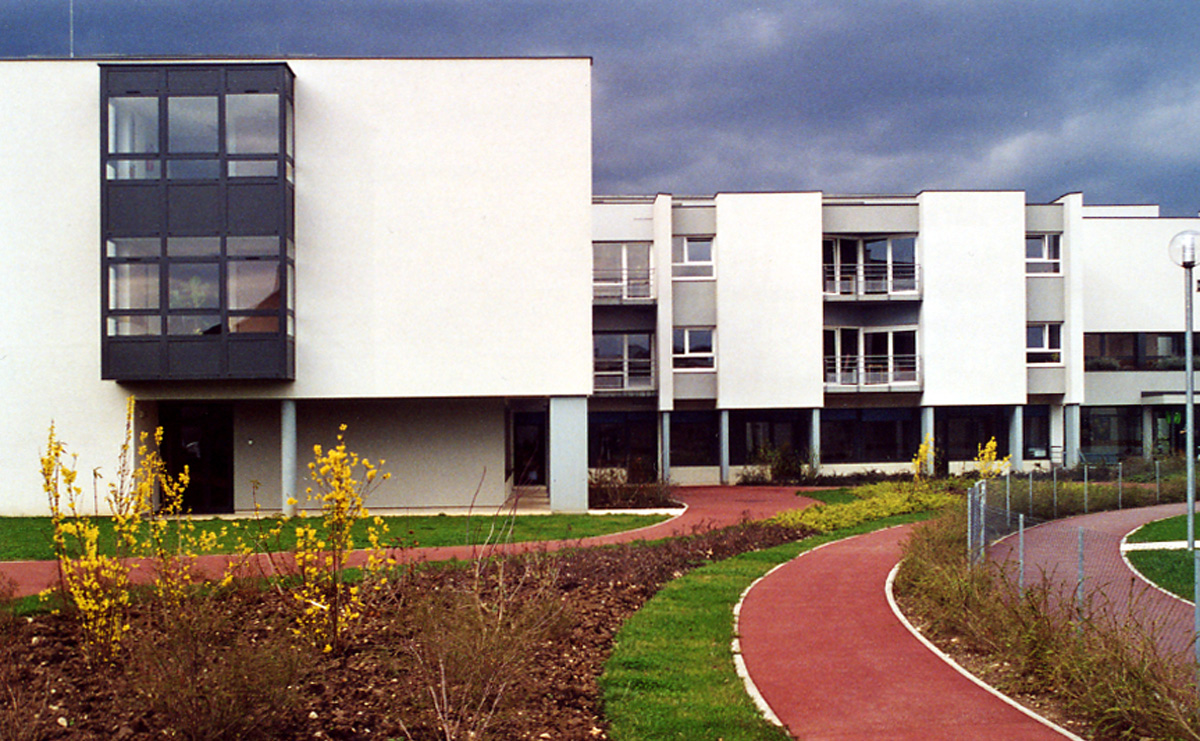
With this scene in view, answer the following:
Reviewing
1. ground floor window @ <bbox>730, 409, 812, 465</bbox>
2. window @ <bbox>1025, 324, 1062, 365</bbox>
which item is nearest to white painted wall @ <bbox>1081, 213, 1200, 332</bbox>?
window @ <bbox>1025, 324, 1062, 365</bbox>

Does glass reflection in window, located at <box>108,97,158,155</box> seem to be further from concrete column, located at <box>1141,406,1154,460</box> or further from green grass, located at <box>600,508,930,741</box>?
concrete column, located at <box>1141,406,1154,460</box>

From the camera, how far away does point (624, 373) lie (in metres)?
35.0

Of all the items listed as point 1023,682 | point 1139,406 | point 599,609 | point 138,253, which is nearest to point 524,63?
point 138,253

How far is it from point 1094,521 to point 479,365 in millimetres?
15528

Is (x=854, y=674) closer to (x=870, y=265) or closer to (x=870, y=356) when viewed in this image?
(x=870, y=356)

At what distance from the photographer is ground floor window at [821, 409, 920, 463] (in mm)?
36062

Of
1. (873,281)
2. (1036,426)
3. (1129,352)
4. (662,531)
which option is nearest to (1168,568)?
(662,531)

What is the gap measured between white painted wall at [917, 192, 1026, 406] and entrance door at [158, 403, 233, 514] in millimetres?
24614

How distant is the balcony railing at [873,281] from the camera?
3422cm

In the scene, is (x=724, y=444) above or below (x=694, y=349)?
below

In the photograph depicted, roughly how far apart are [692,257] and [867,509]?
1465 cm

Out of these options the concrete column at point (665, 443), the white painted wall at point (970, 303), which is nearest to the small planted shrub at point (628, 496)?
the concrete column at point (665, 443)

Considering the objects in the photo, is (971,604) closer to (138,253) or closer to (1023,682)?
(1023,682)

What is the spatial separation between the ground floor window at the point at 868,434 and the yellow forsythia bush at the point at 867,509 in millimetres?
7573
